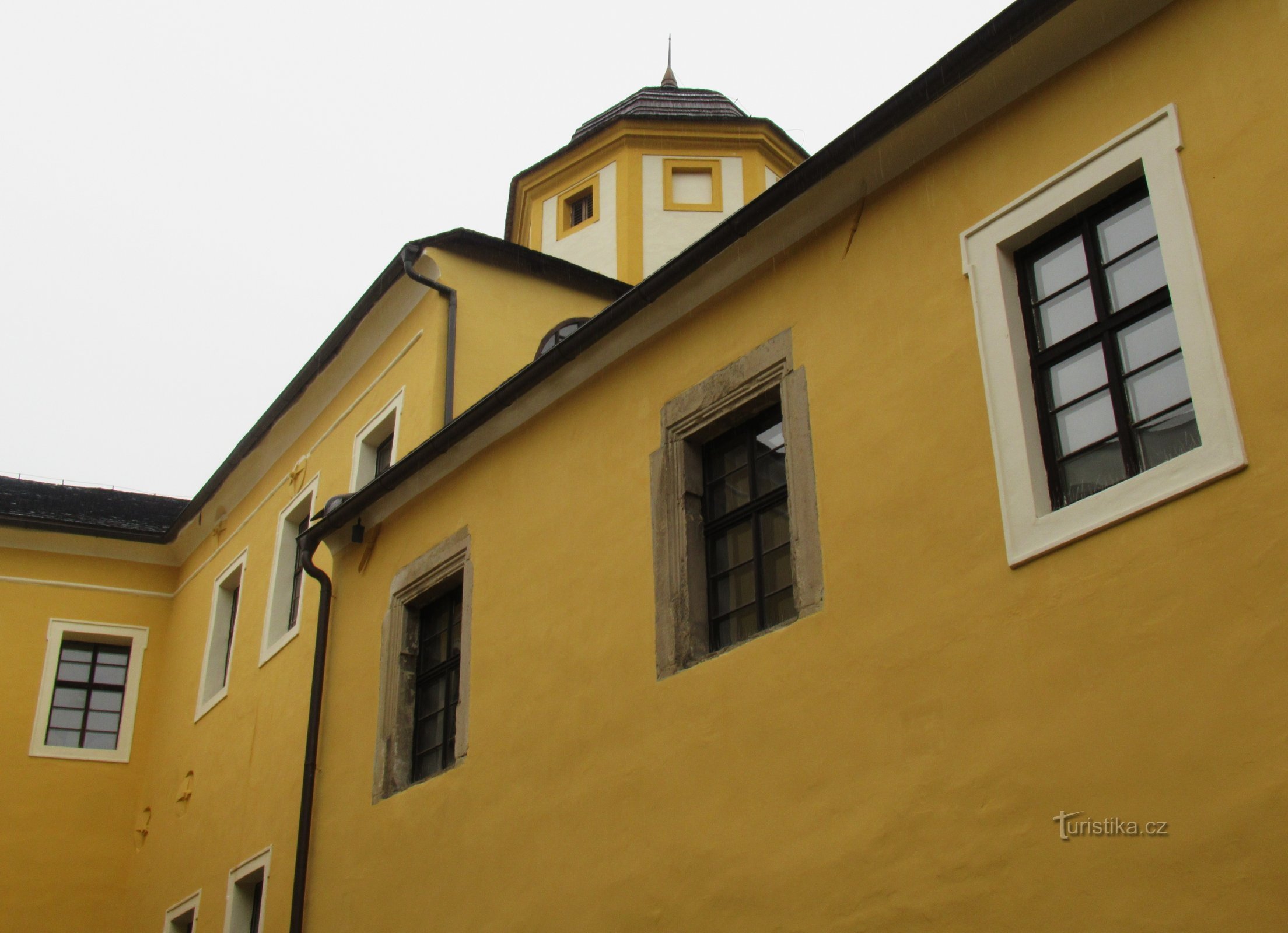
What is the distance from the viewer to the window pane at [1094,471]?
6258 mm

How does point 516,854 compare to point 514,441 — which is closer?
point 516,854

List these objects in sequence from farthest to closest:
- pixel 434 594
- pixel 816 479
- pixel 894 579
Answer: pixel 434 594, pixel 816 479, pixel 894 579

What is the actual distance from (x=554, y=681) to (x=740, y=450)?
192 cm

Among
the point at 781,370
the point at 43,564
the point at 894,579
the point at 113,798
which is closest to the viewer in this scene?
the point at 894,579

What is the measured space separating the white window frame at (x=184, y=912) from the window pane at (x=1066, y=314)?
10.7 metres

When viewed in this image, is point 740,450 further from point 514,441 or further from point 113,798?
point 113,798

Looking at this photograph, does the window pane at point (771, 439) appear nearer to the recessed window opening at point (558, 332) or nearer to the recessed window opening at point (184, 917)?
the recessed window opening at point (558, 332)

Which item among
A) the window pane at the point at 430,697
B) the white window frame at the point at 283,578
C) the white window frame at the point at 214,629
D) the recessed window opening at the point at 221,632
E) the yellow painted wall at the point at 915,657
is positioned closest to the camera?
the yellow painted wall at the point at 915,657

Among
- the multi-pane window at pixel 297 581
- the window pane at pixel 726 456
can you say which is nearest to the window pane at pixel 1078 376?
the window pane at pixel 726 456

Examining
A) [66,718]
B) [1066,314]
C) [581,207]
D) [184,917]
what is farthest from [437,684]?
[581,207]

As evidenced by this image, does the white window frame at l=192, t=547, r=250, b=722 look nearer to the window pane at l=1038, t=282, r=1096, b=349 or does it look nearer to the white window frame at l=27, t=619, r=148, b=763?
the white window frame at l=27, t=619, r=148, b=763

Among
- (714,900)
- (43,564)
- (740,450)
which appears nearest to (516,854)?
(714,900)

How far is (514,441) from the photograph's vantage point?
35.0 ft

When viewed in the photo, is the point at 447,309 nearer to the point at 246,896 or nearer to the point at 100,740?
the point at 246,896
